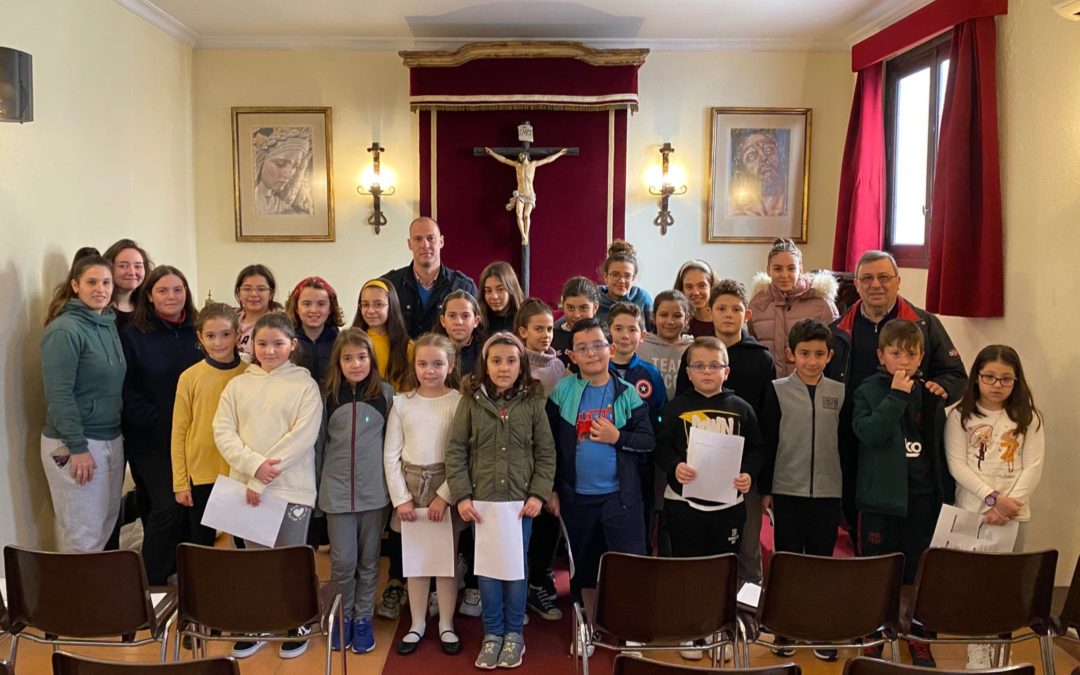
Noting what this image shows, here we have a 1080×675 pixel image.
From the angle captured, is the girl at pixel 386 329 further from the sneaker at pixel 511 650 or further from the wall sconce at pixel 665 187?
the wall sconce at pixel 665 187

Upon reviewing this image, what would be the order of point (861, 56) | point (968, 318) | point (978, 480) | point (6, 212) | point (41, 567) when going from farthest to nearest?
point (861, 56) → point (968, 318) → point (6, 212) → point (978, 480) → point (41, 567)

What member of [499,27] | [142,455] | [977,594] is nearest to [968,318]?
[977,594]

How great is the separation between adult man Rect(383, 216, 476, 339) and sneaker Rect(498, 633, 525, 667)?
146 centimetres

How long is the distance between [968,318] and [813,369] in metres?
1.41

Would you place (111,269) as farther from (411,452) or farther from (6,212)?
(411,452)

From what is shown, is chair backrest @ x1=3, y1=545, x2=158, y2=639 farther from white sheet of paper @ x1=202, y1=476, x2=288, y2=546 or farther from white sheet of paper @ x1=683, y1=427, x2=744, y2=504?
white sheet of paper @ x1=683, y1=427, x2=744, y2=504

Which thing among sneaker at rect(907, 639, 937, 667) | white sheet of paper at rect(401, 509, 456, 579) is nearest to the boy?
sneaker at rect(907, 639, 937, 667)

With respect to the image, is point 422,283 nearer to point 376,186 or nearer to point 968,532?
point 376,186

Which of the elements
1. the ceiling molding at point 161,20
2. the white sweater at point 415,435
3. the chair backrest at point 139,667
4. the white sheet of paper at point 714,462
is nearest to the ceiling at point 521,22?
the ceiling molding at point 161,20

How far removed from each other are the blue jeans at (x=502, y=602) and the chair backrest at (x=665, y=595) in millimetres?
642

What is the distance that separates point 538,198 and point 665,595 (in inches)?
148

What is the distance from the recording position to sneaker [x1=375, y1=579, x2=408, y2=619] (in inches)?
124

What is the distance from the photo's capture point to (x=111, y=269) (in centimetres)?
330

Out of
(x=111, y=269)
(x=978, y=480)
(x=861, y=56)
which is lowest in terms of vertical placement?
(x=978, y=480)
